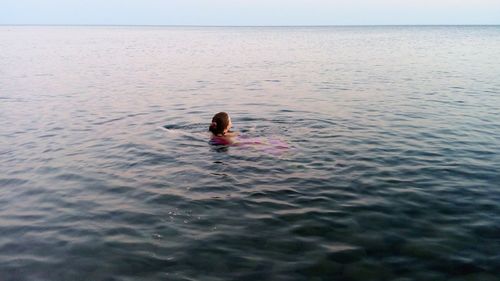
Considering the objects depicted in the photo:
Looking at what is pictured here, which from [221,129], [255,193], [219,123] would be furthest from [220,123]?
[255,193]

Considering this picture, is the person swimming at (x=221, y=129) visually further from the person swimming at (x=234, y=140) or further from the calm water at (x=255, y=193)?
the calm water at (x=255, y=193)

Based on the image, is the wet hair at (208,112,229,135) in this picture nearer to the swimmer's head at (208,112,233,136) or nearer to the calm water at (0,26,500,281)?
the swimmer's head at (208,112,233,136)

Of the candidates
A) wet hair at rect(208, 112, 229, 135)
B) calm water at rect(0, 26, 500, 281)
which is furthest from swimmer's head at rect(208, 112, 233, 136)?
calm water at rect(0, 26, 500, 281)

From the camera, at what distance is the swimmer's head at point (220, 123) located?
15.0m

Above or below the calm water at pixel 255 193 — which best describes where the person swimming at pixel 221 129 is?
above

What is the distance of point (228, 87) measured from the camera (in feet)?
107

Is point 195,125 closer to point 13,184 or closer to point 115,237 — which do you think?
point 13,184

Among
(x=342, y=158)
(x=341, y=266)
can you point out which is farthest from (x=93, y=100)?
(x=341, y=266)

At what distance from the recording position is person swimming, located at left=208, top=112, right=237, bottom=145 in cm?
1502

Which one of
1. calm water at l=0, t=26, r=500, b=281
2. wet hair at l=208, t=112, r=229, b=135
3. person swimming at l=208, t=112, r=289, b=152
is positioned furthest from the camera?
wet hair at l=208, t=112, r=229, b=135

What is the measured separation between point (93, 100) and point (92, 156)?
44.7ft

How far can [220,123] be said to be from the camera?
15.1m

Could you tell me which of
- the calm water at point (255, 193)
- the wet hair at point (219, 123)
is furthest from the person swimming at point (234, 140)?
the calm water at point (255, 193)

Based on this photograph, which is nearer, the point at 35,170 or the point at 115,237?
the point at 115,237
